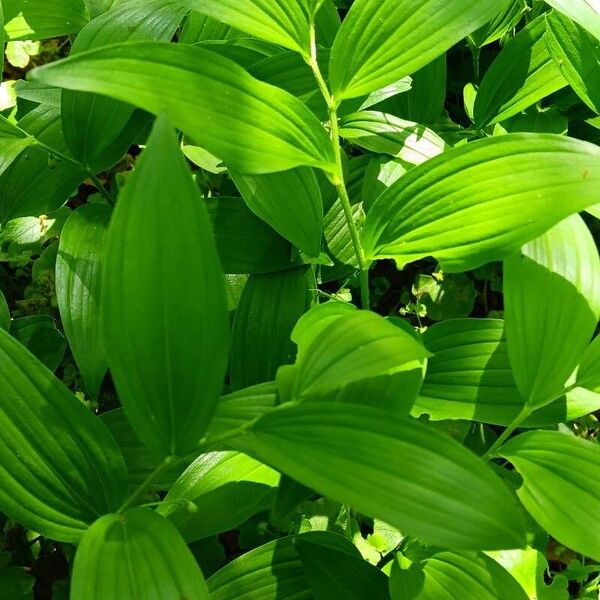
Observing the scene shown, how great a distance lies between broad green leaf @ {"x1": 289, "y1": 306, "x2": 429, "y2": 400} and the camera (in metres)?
0.50

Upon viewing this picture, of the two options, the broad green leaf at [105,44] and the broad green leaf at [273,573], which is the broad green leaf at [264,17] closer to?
the broad green leaf at [105,44]

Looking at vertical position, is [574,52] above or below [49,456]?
above

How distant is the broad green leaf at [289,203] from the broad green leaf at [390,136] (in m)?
0.12

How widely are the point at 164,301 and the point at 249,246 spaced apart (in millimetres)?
346

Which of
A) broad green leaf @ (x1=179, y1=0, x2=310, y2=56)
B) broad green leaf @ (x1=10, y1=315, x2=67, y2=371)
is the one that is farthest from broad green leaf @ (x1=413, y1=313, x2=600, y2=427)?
broad green leaf @ (x1=10, y1=315, x2=67, y2=371)

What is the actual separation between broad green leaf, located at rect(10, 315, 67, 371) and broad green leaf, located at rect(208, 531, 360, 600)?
14.0 inches

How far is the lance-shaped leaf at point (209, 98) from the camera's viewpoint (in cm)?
53

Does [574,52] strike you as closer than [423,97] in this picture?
Yes

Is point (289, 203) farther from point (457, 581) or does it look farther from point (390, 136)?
point (457, 581)

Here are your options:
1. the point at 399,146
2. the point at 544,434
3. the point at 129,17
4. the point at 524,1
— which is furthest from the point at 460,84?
the point at 544,434

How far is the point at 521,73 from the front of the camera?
949 millimetres

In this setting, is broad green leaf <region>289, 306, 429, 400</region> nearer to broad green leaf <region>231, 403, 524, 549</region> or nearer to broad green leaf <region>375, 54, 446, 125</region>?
broad green leaf <region>231, 403, 524, 549</region>

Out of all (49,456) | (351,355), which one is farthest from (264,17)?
(49,456)

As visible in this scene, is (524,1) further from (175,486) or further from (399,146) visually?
(175,486)
